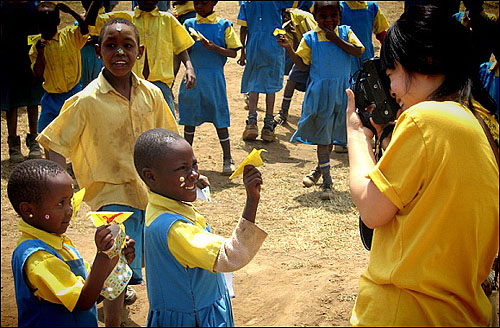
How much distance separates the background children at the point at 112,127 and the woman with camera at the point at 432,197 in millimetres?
1977

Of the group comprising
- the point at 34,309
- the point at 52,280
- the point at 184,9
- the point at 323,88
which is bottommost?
the point at 184,9

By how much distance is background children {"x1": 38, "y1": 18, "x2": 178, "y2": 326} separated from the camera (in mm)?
3770

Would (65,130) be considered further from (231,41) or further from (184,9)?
(184,9)

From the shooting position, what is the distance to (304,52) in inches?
255

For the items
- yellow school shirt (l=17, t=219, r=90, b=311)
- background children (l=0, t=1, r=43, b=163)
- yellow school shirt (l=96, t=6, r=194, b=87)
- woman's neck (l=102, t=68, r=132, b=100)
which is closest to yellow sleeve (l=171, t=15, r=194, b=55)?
yellow school shirt (l=96, t=6, r=194, b=87)

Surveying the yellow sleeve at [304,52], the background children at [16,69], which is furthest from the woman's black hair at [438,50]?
the background children at [16,69]

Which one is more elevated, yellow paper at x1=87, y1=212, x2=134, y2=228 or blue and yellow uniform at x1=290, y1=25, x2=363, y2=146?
yellow paper at x1=87, y1=212, x2=134, y2=228

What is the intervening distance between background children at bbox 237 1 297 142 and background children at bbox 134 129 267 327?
17.8ft

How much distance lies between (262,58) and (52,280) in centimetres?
608

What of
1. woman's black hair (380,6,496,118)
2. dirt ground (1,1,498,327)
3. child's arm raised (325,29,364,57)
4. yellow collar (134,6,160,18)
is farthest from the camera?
child's arm raised (325,29,364,57)

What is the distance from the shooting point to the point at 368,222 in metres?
2.11

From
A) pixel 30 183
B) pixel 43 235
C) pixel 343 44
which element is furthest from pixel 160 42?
pixel 43 235

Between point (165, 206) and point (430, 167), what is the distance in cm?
117

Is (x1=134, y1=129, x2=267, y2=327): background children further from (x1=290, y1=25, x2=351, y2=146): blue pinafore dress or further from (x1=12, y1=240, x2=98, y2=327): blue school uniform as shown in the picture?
(x1=290, y1=25, x2=351, y2=146): blue pinafore dress
